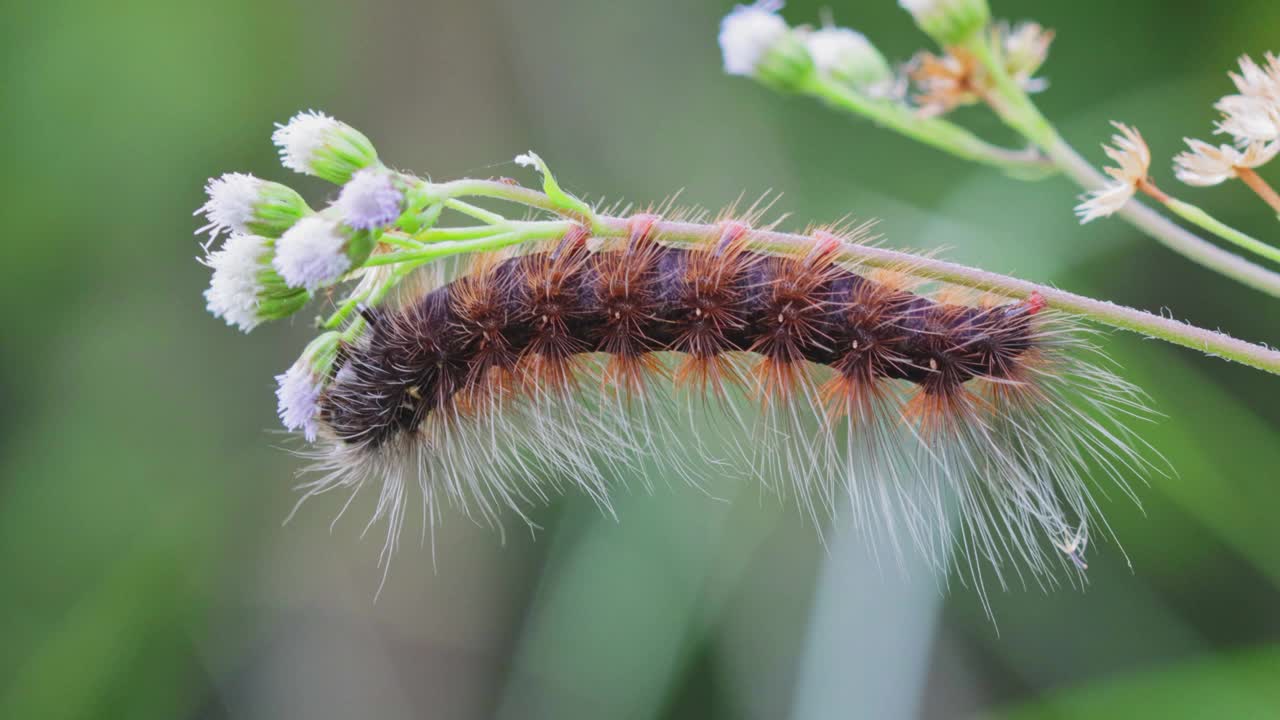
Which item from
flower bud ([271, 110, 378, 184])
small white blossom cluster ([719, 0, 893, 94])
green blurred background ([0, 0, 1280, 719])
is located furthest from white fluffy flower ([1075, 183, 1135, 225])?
green blurred background ([0, 0, 1280, 719])

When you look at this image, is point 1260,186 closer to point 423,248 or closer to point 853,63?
point 853,63

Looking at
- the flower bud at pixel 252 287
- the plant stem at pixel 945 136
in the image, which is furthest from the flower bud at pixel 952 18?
the flower bud at pixel 252 287

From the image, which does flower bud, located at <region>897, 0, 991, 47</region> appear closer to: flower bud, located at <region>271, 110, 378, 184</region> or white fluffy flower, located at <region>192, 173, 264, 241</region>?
flower bud, located at <region>271, 110, 378, 184</region>

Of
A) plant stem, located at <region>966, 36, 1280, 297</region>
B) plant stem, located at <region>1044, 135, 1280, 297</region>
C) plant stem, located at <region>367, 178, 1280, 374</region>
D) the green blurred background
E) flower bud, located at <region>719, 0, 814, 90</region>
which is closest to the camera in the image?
plant stem, located at <region>367, 178, 1280, 374</region>

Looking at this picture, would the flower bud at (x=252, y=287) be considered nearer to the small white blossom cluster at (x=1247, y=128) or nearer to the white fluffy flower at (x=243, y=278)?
the white fluffy flower at (x=243, y=278)

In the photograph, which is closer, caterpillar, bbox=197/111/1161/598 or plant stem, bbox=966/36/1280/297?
plant stem, bbox=966/36/1280/297

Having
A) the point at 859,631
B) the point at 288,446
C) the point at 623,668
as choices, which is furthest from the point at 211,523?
the point at 859,631

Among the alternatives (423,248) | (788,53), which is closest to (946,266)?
(788,53)
